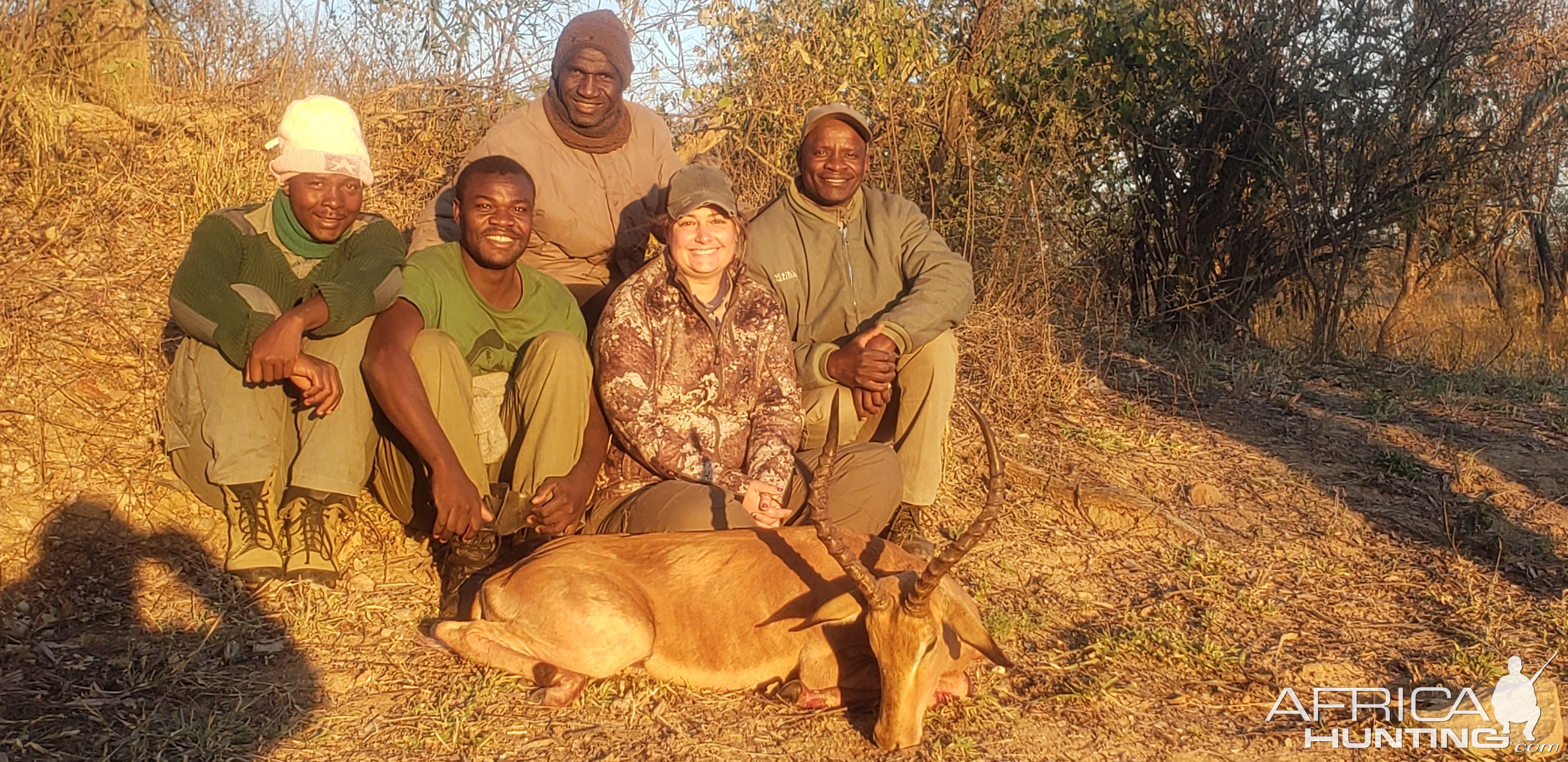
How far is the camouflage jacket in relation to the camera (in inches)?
181

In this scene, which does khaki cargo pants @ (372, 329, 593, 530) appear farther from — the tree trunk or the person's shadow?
the tree trunk

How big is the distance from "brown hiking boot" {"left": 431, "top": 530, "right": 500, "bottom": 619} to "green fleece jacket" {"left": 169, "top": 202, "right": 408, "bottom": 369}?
908 millimetres

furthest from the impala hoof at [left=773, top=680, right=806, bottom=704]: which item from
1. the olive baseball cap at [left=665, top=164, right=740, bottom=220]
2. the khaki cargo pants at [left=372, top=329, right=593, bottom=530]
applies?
the olive baseball cap at [left=665, top=164, right=740, bottom=220]

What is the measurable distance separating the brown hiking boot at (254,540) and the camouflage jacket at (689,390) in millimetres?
1201

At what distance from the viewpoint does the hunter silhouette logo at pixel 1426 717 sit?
372cm

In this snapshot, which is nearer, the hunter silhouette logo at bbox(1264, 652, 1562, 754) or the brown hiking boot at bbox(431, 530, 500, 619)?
the hunter silhouette logo at bbox(1264, 652, 1562, 754)

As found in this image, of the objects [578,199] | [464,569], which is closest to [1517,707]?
[464,569]

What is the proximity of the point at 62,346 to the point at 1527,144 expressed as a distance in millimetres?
9985

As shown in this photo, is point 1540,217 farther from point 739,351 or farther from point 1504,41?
point 739,351

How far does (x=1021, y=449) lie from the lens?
22.0 ft

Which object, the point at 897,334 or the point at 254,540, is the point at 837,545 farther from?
the point at 254,540

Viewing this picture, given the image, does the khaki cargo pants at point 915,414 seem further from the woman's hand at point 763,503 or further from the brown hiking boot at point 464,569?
the brown hiking boot at point 464,569

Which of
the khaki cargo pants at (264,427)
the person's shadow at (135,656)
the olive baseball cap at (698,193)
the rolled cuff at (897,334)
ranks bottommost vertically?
the person's shadow at (135,656)

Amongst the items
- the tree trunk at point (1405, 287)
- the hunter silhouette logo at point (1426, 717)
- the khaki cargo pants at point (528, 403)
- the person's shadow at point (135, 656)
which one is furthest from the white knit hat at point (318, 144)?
the tree trunk at point (1405, 287)
